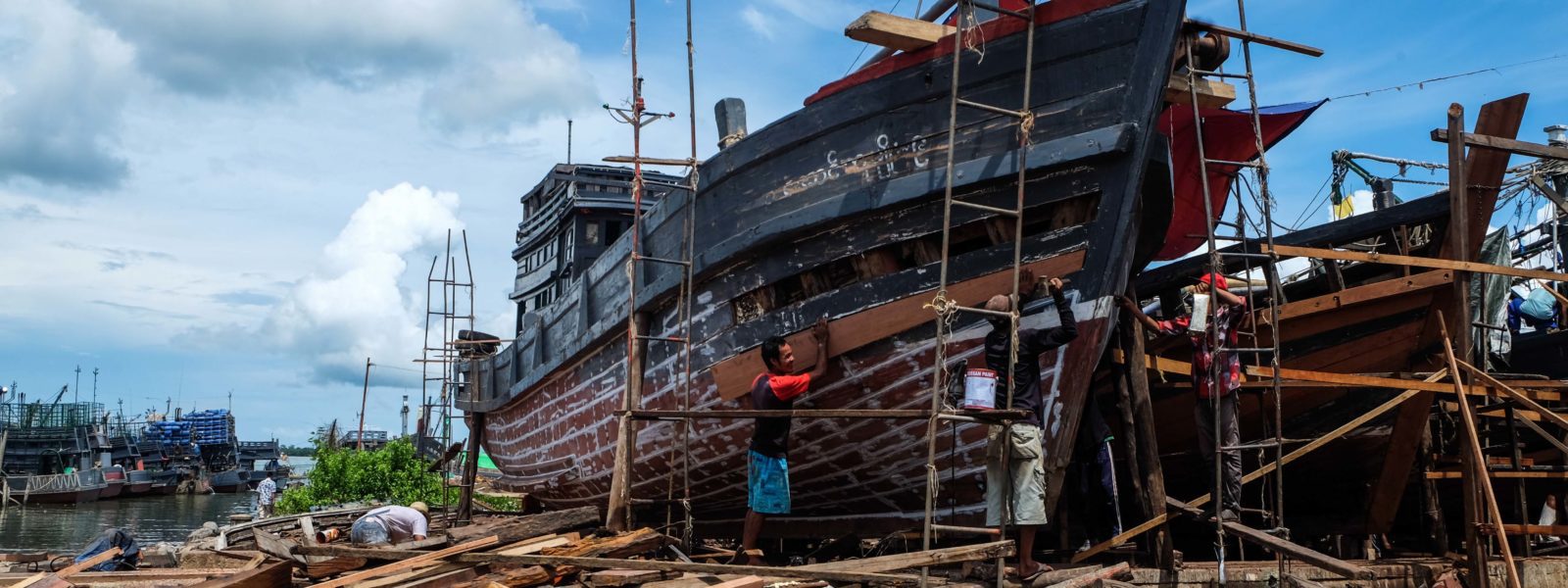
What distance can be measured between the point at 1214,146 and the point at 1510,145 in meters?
2.61

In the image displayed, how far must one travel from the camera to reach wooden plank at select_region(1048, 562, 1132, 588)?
18.1 feet

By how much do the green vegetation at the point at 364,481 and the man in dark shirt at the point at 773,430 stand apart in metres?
13.9

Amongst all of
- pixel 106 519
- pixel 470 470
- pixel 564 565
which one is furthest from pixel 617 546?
pixel 106 519

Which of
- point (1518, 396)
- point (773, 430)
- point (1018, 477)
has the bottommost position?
point (1018, 477)

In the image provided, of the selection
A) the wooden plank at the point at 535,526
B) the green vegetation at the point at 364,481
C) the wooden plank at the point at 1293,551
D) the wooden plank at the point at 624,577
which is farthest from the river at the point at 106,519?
the wooden plank at the point at 1293,551

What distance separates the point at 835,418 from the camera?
6883 mm

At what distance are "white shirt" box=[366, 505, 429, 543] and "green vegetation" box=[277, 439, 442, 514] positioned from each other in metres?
12.1

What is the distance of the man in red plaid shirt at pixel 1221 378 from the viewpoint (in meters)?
6.68

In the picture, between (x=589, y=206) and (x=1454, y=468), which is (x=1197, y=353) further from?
(x=589, y=206)

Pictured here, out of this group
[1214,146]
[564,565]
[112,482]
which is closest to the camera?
[564,565]

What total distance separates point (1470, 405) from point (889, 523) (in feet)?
12.4

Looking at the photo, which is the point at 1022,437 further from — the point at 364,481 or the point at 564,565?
the point at 364,481

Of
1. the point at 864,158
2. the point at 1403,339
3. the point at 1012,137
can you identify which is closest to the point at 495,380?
the point at 864,158

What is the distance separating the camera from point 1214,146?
947 centimetres
